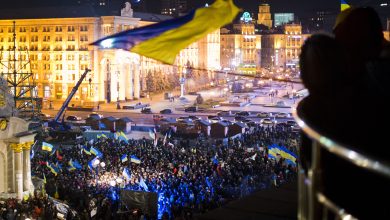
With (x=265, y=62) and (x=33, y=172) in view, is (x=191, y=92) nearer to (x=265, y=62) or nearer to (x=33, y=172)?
(x=265, y=62)

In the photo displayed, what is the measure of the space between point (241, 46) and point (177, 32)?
12462 centimetres

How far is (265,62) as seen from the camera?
137 m

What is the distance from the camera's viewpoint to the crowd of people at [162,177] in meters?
16.5

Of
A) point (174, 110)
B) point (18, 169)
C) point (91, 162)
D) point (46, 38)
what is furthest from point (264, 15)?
point (18, 169)

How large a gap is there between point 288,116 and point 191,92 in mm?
35196

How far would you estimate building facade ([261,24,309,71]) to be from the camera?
133 meters

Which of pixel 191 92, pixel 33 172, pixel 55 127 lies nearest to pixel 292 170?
pixel 33 172

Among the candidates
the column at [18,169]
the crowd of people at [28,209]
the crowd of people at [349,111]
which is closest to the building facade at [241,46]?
the column at [18,169]

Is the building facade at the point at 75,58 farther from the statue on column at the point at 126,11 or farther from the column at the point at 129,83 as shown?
the statue on column at the point at 126,11

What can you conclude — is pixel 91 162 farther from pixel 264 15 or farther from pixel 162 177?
pixel 264 15

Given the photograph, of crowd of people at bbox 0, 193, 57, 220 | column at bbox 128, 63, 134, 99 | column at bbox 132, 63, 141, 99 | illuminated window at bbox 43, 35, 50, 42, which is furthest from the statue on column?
crowd of people at bbox 0, 193, 57, 220

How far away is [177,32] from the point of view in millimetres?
4516

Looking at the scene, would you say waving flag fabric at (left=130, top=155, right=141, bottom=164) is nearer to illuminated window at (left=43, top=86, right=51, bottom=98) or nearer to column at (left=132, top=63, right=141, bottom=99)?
illuminated window at (left=43, top=86, right=51, bottom=98)

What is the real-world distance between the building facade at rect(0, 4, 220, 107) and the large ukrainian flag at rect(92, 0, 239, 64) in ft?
221
